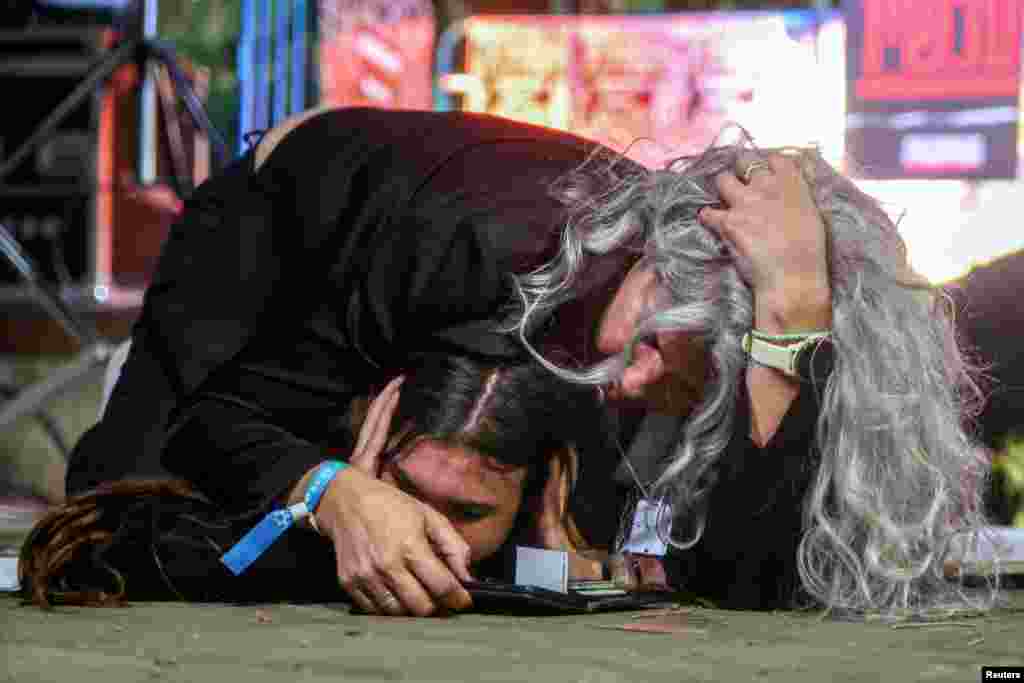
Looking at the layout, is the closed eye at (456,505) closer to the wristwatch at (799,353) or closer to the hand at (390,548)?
the hand at (390,548)

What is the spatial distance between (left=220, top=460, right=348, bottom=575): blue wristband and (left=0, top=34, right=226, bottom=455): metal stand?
1.61m

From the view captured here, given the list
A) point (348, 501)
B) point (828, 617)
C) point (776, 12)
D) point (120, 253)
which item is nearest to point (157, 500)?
point (348, 501)

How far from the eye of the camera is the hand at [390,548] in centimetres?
163

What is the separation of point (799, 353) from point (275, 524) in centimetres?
61

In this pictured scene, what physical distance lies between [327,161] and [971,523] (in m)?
0.93

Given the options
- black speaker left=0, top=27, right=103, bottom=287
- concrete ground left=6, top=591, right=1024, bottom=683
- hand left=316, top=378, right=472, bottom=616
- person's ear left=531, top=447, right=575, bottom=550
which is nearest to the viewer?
concrete ground left=6, top=591, right=1024, bottom=683

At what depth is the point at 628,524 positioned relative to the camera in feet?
6.27

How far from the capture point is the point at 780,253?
169 centimetres

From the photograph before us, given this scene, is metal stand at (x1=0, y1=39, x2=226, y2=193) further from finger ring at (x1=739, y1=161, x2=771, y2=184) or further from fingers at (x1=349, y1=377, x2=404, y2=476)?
finger ring at (x1=739, y1=161, x2=771, y2=184)

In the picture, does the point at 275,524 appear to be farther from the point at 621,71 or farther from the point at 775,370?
the point at 621,71

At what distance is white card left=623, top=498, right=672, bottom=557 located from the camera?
6.04ft

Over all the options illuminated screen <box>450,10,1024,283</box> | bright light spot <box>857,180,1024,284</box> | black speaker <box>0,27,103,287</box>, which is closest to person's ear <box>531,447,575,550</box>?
bright light spot <box>857,180,1024,284</box>

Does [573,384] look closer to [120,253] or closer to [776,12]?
[776,12]

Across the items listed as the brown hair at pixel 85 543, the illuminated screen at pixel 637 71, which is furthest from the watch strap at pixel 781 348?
the illuminated screen at pixel 637 71
